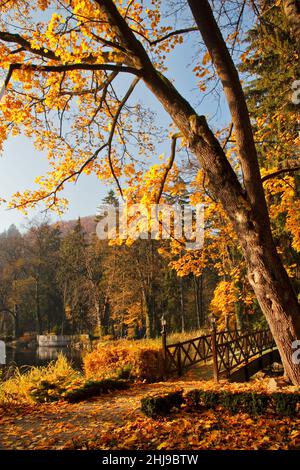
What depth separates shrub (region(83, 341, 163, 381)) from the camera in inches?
358

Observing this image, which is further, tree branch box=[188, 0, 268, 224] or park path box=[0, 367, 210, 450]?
tree branch box=[188, 0, 268, 224]

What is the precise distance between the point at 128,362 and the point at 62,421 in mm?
4485

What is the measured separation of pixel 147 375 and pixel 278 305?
615 cm

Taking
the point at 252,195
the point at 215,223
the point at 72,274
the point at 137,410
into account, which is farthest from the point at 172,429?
the point at 72,274

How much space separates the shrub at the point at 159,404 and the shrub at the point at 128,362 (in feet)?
13.2

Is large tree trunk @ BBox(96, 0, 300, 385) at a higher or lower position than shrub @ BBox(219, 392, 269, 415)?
higher

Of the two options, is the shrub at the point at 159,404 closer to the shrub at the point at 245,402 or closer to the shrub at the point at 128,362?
the shrub at the point at 245,402

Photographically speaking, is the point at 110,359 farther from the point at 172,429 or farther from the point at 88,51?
the point at 88,51

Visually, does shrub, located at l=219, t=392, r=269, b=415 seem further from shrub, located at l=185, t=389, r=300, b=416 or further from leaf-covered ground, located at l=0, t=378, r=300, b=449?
leaf-covered ground, located at l=0, t=378, r=300, b=449

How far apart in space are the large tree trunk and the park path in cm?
253

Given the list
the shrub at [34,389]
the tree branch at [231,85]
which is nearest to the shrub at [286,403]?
the tree branch at [231,85]

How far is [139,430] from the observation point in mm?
4125

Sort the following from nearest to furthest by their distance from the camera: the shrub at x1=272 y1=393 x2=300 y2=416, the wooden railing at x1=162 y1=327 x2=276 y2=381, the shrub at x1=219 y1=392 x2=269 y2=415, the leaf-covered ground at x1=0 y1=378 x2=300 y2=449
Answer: the leaf-covered ground at x1=0 y1=378 x2=300 y2=449 < the shrub at x1=272 y1=393 x2=300 y2=416 < the shrub at x1=219 y1=392 x2=269 y2=415 < the wooden railing at x1=162 y1=327 x2=276 y2=381

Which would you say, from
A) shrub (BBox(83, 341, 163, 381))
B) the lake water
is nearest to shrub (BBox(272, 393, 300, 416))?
shrub (BBox(83, 341, 163, 381))
